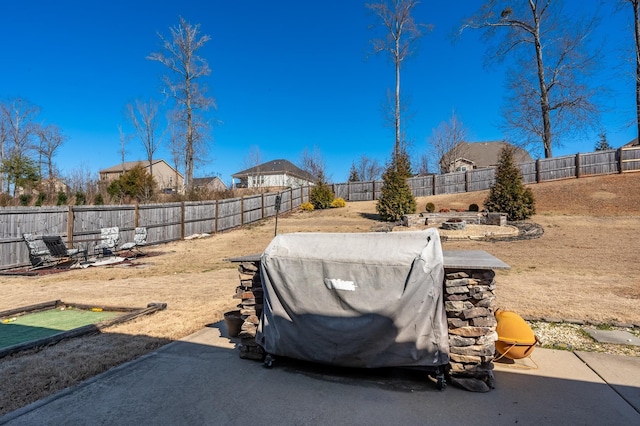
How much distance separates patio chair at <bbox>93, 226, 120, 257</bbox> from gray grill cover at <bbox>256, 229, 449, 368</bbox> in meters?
10.6

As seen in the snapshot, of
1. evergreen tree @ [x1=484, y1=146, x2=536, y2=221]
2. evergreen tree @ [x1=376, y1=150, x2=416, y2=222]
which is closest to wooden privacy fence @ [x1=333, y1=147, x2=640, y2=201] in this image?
evergreen tree @ [x1=376, y1=150, x2=416, y2=222]

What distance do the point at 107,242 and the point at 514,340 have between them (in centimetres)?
1239

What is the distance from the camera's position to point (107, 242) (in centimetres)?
1177

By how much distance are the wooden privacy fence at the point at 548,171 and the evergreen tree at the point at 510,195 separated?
26.4 ft

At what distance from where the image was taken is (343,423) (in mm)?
2494

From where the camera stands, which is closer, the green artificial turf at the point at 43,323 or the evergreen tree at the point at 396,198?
the green artificial turf at the point at 43,323

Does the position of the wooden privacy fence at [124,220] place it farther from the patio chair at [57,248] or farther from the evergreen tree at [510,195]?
the evergreen tree at [510,195]

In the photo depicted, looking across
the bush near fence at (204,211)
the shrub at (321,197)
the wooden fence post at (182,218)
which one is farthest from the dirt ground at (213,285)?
the shrub at (321,197)

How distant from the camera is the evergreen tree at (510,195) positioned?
51.5ft

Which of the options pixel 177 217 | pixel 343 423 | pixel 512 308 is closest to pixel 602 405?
pixel 343 423

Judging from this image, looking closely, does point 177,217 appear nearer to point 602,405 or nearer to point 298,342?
point 298,342

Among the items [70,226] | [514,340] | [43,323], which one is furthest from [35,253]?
[514,340]

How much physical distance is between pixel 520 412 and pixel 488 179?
975 inches

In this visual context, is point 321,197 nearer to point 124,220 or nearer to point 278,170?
point 124,220
